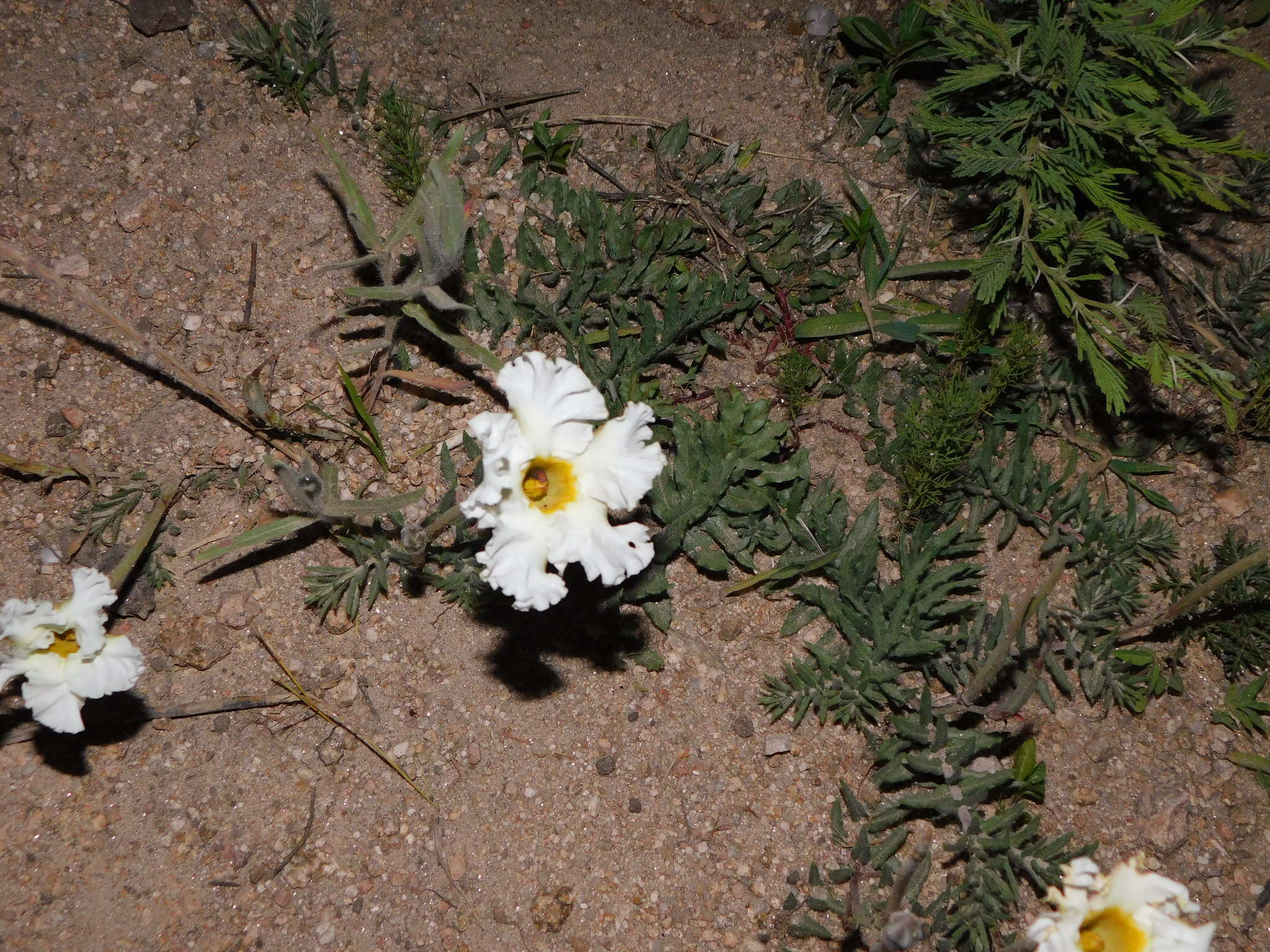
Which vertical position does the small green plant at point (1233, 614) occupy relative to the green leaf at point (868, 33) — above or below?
below

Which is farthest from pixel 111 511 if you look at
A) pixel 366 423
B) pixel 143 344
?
pixel 366 423

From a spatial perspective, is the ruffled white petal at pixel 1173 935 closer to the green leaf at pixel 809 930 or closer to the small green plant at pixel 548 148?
the green leaf at pixel 809 930

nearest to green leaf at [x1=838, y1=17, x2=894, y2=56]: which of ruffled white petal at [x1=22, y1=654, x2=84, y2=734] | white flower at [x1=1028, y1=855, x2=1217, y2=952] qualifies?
white flower at [x1=1028, y1=855, x2=1217, y2=952]

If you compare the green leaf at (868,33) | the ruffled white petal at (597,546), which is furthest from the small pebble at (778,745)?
the green leaf at (868,33)

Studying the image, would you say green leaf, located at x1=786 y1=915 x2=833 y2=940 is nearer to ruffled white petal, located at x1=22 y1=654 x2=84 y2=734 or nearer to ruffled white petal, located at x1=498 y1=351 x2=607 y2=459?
ruffled white petal, located at x1=498 y1=351 x2=607 y2=459

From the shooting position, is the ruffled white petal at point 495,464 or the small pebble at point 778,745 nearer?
the ruffled white petal at point 495,464

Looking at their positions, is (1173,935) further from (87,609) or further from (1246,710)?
(87,609)

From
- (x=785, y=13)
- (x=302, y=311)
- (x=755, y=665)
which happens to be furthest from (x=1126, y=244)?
(x=302, y=311)
